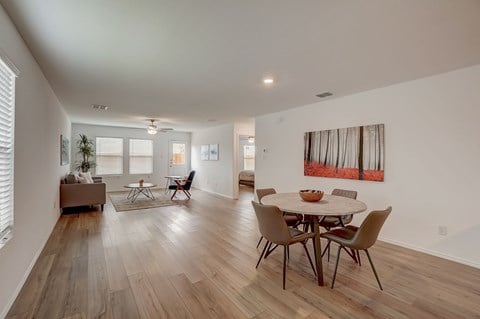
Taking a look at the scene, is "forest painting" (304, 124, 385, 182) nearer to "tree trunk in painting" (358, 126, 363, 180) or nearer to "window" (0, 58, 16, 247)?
"tree trunk in painting" (358, 126, 363, 180)

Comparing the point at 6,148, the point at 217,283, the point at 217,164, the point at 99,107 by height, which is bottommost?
the point at 217,283

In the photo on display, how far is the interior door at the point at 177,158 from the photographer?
31.1 feet

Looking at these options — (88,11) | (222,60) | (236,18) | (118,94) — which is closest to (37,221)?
(118,94)

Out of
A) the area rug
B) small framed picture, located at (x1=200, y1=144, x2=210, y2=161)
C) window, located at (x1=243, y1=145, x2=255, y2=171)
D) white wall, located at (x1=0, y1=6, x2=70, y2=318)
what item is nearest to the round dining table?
white wall, located at (x1=0, y1=6, x2=70, y2=318)

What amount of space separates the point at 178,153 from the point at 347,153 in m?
7.35

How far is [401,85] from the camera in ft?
10.9

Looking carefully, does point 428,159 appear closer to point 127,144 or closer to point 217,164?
point 217,164

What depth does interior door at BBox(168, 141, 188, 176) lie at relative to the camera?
9.48 meters

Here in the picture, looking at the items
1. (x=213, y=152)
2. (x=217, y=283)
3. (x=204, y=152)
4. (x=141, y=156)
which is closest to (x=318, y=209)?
(x=217, y=283)

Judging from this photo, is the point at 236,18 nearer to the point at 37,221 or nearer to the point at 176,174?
the point at 37,221

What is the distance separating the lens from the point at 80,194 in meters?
5.18

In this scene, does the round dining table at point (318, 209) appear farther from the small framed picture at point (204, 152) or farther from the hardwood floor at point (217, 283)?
the small framed picture at point (204, 152)

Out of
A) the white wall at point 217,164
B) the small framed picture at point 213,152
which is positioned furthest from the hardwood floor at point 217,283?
the small framed picture at point 213,152

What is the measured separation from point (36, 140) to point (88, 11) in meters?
1.91
